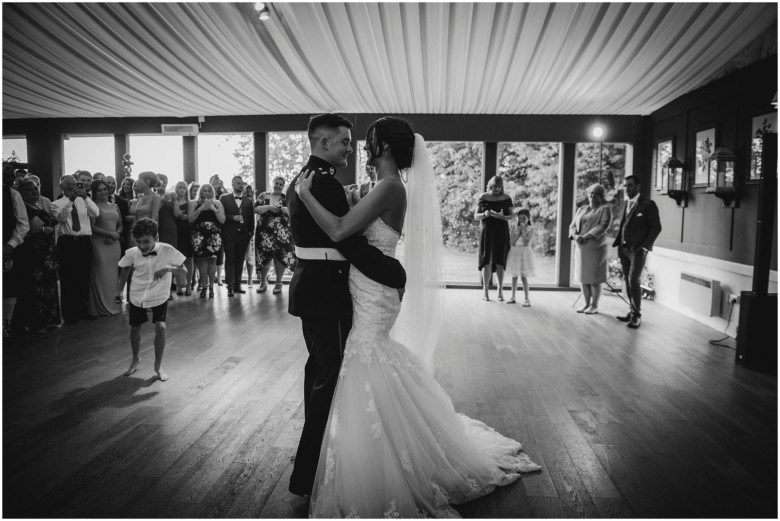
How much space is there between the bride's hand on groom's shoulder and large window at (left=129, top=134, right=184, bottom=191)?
7.77 meters

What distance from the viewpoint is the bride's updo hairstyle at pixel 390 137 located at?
2.13 meters

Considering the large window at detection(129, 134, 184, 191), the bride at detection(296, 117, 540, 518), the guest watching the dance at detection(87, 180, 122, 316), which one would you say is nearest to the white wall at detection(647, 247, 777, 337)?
→ the bride at detection(296, 117, 540, 518)

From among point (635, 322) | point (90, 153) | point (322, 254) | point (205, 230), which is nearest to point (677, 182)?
point (635, 322)

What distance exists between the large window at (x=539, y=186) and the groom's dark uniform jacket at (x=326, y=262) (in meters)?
7.04

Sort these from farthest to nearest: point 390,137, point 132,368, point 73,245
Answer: point 73,245
point 132,368
point 390,137

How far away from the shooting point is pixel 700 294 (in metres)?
5.94

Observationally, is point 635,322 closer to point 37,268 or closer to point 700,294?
point 700,294

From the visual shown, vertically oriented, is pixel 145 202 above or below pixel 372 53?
below

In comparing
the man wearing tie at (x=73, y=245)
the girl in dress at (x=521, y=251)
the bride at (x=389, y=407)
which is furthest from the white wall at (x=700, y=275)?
the man wearing tie at (x=73, y=245)

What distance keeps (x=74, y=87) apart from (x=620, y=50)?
6391mm

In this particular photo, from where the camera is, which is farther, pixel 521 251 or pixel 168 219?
pixel 521 251

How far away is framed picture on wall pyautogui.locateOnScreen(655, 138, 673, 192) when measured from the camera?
7.28 metres

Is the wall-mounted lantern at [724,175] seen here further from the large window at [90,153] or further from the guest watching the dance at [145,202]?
the large window at [90,153]

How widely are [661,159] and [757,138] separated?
2.49 metres
